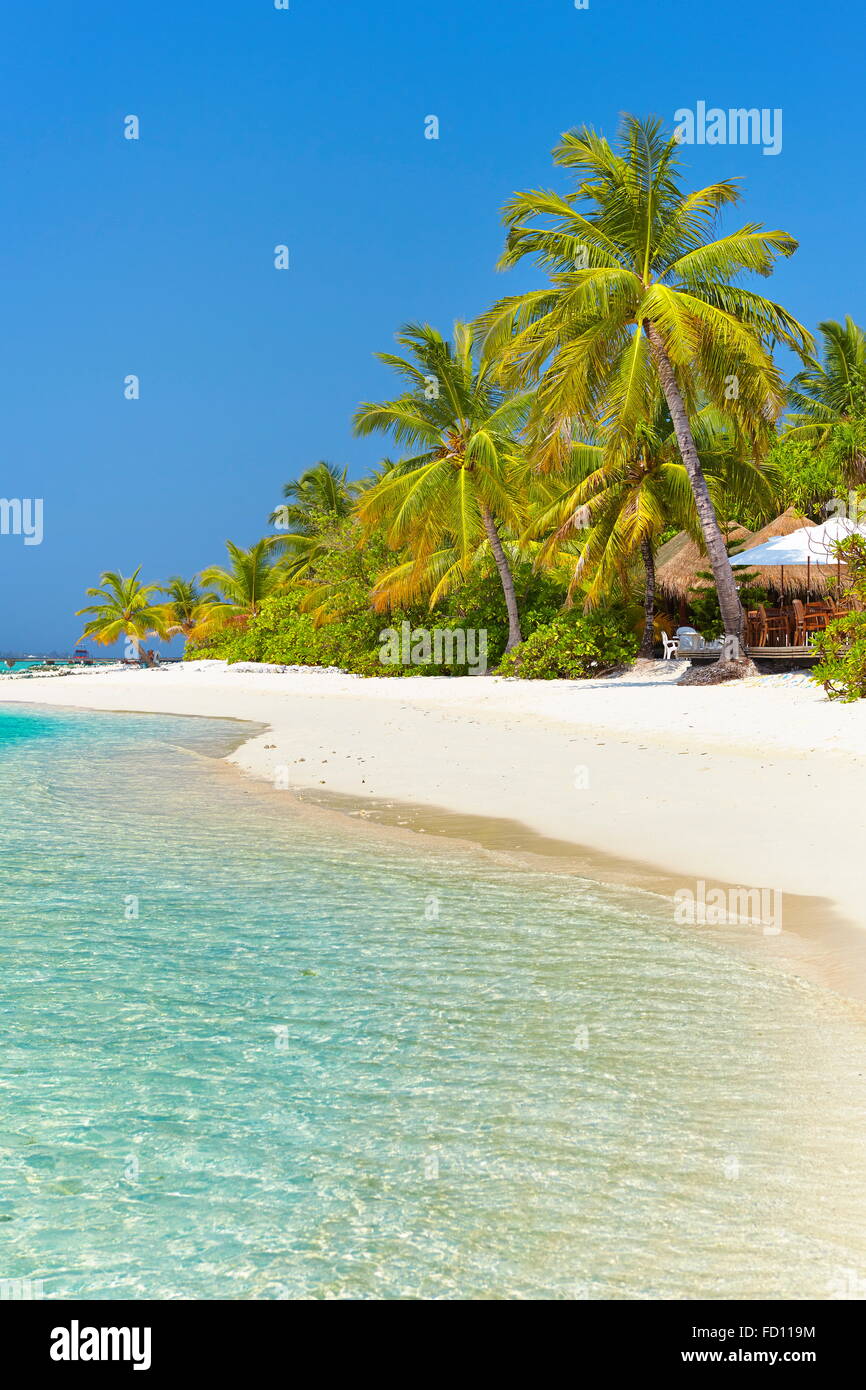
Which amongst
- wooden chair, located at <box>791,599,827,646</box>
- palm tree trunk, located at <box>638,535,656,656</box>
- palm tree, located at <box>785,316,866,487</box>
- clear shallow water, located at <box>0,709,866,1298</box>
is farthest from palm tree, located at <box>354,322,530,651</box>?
clear shallow water, located at <box>0,709,866,1298</box>

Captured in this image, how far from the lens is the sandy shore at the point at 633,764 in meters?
7.43

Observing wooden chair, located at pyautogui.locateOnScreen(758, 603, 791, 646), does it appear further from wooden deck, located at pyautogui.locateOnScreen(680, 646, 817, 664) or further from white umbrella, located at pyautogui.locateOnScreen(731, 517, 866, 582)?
wooden deck, located at pyautogui.locateOnScreen(680, 646, 817, 664)

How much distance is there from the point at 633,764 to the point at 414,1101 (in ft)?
27.2

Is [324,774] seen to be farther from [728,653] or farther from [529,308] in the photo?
[529,308]

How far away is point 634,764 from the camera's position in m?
11.7

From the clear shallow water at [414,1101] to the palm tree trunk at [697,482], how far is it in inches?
599

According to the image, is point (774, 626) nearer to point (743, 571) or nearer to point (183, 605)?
point (743, 571)

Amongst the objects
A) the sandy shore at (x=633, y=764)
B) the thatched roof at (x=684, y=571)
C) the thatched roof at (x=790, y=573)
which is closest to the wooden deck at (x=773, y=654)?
the sandy shore at (x=633, y=764)

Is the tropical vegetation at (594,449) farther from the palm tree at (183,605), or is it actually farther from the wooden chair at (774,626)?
the palm tree at (183,605)

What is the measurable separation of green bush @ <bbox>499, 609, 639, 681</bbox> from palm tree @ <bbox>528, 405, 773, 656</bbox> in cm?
57

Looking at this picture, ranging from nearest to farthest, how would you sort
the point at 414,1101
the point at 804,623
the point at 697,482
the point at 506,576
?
the point at 414,1101 → the point at 697,482 → the point at 804,623 → the point at 506,576

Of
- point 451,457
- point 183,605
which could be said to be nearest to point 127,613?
point 183,605

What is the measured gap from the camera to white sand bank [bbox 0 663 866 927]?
24.4 feet

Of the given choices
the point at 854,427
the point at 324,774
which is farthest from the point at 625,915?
the point at 854,427
